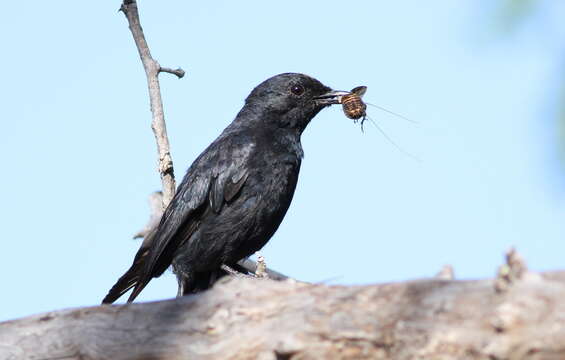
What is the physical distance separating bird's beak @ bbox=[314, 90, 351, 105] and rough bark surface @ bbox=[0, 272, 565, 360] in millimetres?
3897

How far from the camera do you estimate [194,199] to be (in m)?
6.93

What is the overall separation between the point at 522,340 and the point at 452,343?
273 mm

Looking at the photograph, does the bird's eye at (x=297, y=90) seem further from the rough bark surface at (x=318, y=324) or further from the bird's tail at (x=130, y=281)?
the rough bark surface at (x=318, y=324)

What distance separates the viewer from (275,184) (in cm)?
679

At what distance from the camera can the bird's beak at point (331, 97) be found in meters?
7.68

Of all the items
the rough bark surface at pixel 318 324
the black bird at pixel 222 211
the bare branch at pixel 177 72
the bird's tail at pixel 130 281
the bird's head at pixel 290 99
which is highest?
the bird's head at pixel 290 99

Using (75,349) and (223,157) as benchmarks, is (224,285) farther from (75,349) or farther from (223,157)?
(223,157)

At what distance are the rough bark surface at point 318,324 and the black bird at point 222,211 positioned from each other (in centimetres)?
250

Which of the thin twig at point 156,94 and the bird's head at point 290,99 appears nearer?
the thin twig at point 156,94

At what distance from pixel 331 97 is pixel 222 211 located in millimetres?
1529

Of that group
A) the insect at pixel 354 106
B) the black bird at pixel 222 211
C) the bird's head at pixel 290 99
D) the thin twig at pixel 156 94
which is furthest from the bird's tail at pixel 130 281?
the insect at pixel 354 106

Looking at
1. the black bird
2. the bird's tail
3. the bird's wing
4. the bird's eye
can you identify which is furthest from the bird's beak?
the bird's tail

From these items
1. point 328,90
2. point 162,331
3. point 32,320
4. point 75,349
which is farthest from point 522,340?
point 328,90

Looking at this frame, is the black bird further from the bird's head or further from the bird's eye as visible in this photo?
the bird's eye
